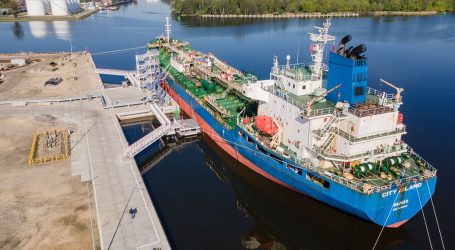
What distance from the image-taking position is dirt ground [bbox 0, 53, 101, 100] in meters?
57.3

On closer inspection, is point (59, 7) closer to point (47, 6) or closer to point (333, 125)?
point (47, 6)

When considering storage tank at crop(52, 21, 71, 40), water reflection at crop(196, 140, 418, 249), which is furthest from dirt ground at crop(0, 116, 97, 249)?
storage tank at crop(52, 21, 71, 40)

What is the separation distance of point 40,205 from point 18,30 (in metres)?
139

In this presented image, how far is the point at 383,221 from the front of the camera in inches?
1078

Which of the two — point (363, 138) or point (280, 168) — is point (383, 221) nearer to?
point (363, 138)

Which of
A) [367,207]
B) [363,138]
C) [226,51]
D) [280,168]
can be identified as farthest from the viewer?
[226,51]

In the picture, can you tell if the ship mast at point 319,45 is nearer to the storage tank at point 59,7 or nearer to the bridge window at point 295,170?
the bridge window at point 295,170

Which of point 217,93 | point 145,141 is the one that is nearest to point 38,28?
point 217,93

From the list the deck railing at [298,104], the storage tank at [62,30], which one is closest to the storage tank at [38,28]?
the storage tank at [62,30]

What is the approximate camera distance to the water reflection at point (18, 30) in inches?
5005

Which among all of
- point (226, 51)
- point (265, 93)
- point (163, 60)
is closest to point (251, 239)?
point (265, 93)

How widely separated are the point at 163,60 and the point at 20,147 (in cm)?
3653

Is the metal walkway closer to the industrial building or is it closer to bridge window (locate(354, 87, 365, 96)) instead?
bridge window (locate(354, 87, 365, 96))

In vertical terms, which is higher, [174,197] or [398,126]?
[398,126]
